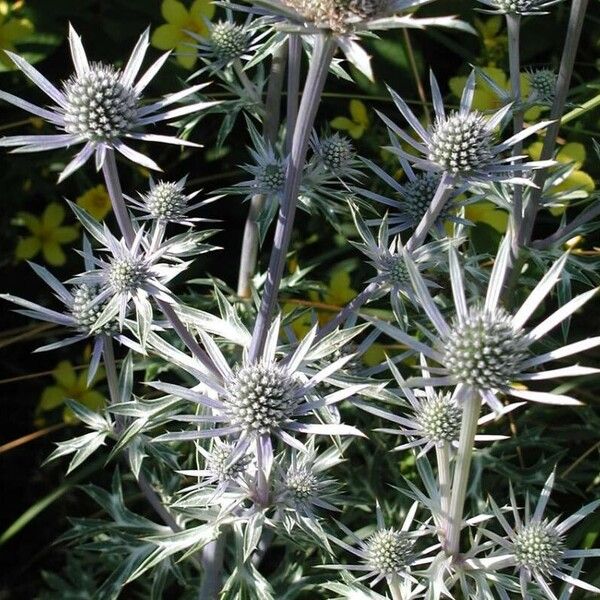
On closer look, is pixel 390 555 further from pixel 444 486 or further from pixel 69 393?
pixel 69 393

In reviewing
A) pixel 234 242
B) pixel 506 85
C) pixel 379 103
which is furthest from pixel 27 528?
pixel 506 85

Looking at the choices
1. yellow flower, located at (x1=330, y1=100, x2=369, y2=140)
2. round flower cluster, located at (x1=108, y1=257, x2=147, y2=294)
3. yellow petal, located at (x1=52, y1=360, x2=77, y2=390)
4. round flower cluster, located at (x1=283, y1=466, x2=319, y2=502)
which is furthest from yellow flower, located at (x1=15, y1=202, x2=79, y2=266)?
round flower cluster, located at (x1=283, y1=466, x2=319, y2=502)

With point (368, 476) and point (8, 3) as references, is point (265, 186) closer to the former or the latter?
point (368, 476)

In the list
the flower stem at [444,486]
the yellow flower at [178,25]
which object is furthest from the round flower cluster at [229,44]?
the flower stem at [444,486]

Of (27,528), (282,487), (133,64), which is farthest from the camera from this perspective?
(27,528)

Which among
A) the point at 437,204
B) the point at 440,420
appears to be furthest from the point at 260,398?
the point at 437,204

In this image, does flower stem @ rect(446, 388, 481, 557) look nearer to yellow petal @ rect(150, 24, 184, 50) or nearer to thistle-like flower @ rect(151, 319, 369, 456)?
thistle-like flower @ rect(151, 319, 369, 456)

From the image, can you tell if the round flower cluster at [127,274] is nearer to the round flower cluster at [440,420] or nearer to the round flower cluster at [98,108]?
the round flower cluster at [98,108]
